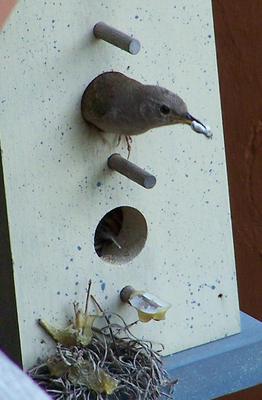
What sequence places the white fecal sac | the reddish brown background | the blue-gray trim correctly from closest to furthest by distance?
the white fecal sac < the blue-gray trim < the reddish brown background

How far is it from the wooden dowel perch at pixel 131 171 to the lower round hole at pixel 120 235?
0.07m

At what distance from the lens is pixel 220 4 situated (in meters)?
1.66

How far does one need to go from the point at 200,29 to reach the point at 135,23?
0.09 metres

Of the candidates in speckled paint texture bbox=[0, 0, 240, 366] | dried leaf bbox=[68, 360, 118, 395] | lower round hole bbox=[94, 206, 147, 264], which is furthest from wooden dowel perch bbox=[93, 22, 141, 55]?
dried leaf bbox=[68, 360, 118, 395]

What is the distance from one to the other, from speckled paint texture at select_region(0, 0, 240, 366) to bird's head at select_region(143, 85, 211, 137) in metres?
0.08

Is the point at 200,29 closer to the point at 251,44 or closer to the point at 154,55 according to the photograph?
the point at 154,55

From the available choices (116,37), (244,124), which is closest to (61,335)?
(116,37)

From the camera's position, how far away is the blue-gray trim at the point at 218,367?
1.09 meters

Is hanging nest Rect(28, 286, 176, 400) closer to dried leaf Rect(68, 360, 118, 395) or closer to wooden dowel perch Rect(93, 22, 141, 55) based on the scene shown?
dried leaf Rect(68, 360, 118, 395)

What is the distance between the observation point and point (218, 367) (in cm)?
112

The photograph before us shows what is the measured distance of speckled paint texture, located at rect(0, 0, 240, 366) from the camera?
99 cm

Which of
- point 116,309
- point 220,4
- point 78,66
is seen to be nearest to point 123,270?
point 116,309

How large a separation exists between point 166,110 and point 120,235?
222 millimetres

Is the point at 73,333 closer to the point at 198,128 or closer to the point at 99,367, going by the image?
the point at 99,367
